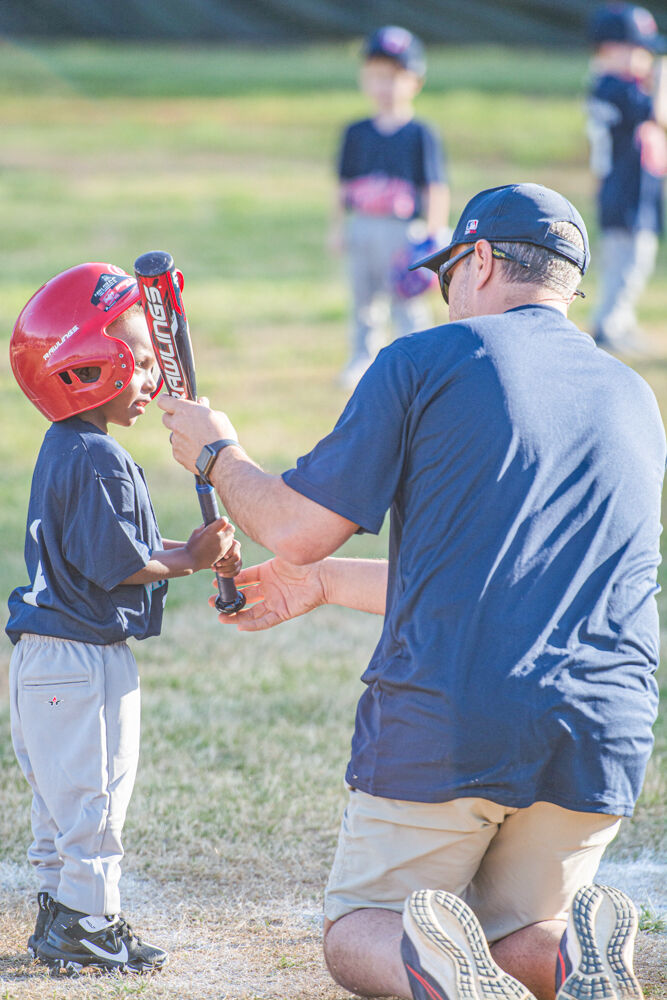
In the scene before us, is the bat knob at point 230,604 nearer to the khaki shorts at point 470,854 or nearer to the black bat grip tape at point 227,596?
the black bat grip tape at point 227,596

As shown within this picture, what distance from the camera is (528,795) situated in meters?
2.57

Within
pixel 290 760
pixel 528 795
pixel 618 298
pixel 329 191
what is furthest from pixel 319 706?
pixel 329 191

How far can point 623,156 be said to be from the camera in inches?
412

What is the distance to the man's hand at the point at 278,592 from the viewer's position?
132 inches

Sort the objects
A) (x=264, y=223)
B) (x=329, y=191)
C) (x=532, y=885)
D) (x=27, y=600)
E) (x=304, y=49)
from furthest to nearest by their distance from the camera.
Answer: (x=304, y=49) → (x=329, y=191) → (x=264, y=223) → (x=27, y=600) → (x=532, y=885)

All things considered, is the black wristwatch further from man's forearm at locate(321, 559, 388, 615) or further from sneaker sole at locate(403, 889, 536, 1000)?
sneaker sole at locate(403, 889, 536, 1000)

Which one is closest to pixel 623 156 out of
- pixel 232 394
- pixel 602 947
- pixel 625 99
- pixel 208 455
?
pixel 625 99

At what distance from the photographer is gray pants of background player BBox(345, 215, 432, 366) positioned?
30.1 ft

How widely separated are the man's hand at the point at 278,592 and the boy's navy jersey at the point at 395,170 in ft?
20.1

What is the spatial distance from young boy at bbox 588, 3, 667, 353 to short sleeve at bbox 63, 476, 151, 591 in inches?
324

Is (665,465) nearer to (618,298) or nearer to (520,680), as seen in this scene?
(520,680)

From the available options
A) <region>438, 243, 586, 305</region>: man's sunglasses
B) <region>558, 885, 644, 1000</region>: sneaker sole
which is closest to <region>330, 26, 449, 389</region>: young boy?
<region>438, 243, 586, 305</region>: man's sunglasses

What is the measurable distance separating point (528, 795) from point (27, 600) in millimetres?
1274

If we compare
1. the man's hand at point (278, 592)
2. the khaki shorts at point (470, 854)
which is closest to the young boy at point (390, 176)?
the man's hand at point (278, 592)
